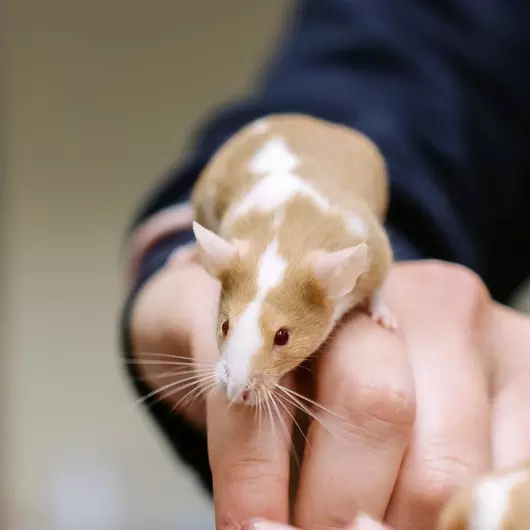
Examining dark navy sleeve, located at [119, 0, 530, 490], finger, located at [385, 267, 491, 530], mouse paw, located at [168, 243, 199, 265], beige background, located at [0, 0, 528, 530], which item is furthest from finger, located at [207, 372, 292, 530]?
beige background, located at [0, 0, 528, 530]

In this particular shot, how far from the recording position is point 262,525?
73 centimetres

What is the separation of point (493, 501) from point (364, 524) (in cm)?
18

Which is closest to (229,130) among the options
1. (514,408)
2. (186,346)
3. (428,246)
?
(428,246)

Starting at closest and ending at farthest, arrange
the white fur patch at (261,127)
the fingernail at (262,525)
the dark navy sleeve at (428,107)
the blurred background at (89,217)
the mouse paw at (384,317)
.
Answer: the fingernail at (262,525), the mouse paw at (384,317), the white fur patch at (261,127), the dark navy sleeve at (428,107), the blurred background at (89,217)

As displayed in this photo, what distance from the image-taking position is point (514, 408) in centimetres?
88

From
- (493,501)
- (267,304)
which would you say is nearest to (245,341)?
(267,304)

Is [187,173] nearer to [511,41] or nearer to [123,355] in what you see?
[123,355]

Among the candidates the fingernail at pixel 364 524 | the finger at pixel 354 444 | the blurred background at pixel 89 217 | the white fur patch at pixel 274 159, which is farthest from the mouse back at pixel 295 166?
the blurred background at pixel 89 217

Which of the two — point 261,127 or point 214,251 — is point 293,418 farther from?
point 261,127

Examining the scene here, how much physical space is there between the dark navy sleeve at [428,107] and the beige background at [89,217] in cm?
119

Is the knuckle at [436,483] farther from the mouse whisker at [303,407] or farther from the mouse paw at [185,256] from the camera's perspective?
the mouse paw at [185,256]

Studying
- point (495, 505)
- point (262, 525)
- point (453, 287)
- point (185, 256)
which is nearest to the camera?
point (495, 505)

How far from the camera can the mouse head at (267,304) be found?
752mm

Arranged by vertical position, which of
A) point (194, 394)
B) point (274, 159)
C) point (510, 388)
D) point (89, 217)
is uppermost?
point (274, 159)
